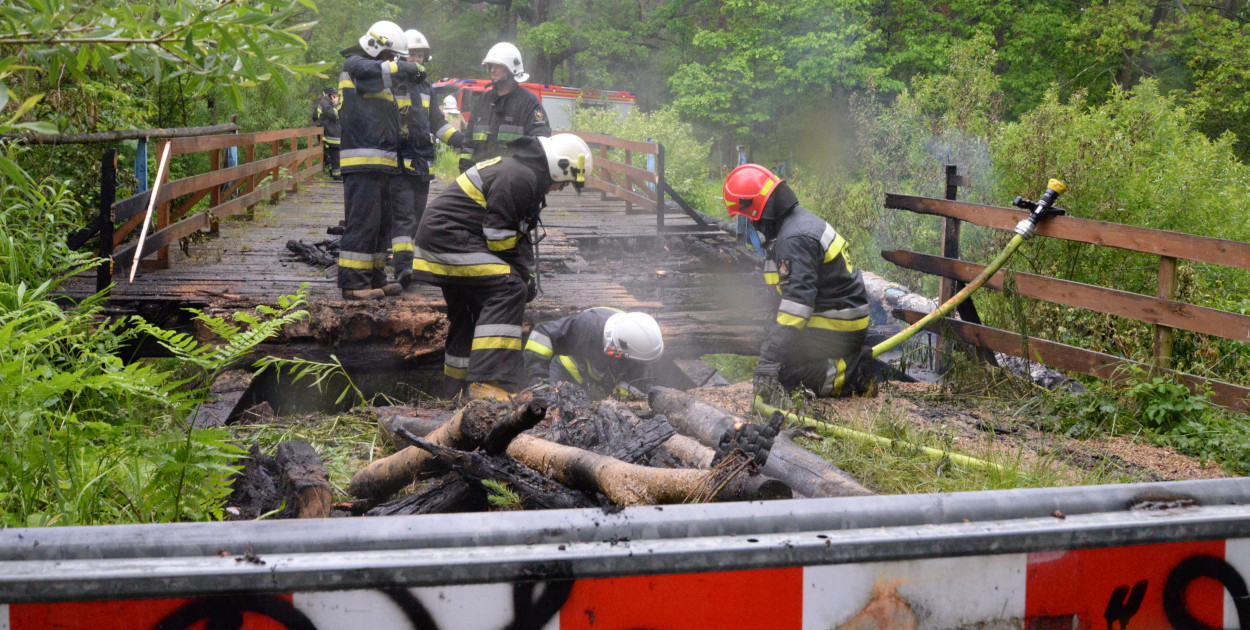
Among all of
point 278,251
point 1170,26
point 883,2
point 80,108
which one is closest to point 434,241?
point 80,108

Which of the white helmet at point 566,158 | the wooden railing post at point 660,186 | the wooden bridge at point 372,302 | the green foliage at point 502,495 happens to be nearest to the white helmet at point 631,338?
the white helmet at point 566,158

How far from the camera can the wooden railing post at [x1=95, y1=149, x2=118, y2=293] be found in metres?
5.67

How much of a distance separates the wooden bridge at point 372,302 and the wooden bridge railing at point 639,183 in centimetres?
4

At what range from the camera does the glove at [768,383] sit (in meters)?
5.27

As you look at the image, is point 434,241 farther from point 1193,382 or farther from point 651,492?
point 1193,382

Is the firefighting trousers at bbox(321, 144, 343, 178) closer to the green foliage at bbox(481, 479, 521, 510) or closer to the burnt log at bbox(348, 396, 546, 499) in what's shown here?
the burnt log at bbox(348, 396, 546, 499)

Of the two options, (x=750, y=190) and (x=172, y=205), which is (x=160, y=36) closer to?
(x=750, y=190)

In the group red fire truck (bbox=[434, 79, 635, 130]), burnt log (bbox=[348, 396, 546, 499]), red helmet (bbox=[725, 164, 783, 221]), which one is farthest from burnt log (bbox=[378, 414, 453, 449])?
red fire truck (bbox=[434, 79, 635, 130])


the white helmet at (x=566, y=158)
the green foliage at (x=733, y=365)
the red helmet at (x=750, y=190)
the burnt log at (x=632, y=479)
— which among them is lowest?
the green foliage at (x=733, y=365)

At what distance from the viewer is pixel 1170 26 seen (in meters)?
18.3

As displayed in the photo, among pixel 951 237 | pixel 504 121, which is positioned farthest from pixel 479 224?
pixel 951 237

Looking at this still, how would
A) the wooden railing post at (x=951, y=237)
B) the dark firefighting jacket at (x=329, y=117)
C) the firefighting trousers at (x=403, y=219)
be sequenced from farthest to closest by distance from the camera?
the dark firefighting jacket at (x=329, y=117) < the firefighting trousers at (x=403, y=219) < the wooden railing post at (x=951, y=237)

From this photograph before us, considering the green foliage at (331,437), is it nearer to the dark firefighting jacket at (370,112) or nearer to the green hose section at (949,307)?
the dark firefighting jacket at (370,112)

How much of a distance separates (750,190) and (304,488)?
3.56 metres
